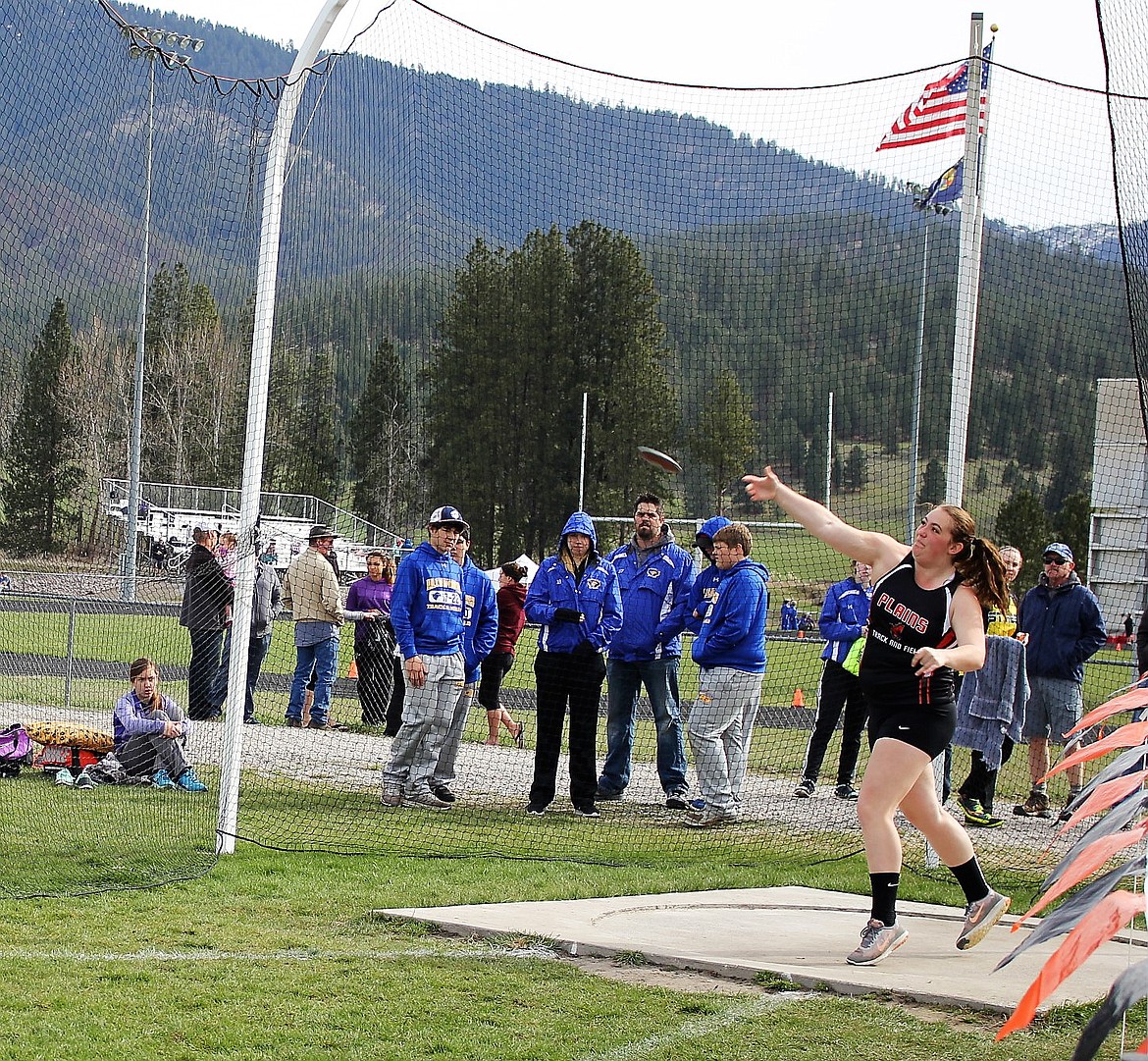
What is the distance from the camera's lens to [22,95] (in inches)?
283

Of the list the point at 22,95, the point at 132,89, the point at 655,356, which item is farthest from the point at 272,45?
A: the point at 655,356

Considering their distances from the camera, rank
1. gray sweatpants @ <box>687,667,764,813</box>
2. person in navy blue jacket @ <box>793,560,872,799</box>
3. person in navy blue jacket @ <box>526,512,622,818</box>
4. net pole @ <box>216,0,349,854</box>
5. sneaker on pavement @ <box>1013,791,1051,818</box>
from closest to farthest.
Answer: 1. net pole @ <box>216,0,349,854</box>
2. gray sweatpants @ <box>687,667,764,813</box>
3. person in navy blue jacket @ <box>526,512,622,818</box>
4. sneaker on pavement @ <box>1013,791,1051,818</box>
5. person in navy blue jacket @ <box>793,560,872,799</box>

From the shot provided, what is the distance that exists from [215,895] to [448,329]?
12.0 ft

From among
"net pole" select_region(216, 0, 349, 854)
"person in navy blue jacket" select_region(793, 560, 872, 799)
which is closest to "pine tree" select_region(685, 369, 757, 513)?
"person in navy blue jacket" select_region(793, 560, 872, 799)

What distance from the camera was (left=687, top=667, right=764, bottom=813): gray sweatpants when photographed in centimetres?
894

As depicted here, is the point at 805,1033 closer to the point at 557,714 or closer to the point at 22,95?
the point at 557,714

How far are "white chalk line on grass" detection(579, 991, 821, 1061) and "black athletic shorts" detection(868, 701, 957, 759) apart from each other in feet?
3.64

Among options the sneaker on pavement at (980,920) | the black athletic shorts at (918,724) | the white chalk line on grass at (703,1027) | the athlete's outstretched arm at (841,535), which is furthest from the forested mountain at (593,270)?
the white chalk line on grass at (703,1027)

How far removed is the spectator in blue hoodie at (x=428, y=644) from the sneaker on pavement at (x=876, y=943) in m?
4.21

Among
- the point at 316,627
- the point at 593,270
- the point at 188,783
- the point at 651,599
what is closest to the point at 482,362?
the point at 593,270

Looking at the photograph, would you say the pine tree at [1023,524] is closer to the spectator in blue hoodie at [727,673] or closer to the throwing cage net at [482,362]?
the throwing cage net at [482,362]

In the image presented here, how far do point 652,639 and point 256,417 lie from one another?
3.40 metres

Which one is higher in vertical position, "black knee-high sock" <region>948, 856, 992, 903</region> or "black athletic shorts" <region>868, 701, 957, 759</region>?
"black athletic shorts" <region>868, 701, 957, 759</region>

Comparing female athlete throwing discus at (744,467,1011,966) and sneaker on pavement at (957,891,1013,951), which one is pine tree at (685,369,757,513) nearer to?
female athlete throwing discus at (744,467,1011,966)
